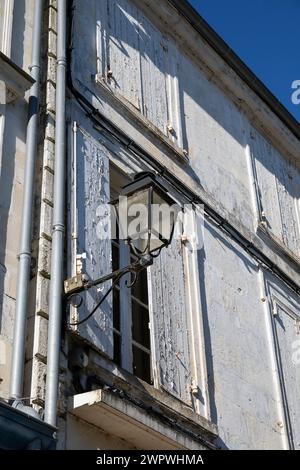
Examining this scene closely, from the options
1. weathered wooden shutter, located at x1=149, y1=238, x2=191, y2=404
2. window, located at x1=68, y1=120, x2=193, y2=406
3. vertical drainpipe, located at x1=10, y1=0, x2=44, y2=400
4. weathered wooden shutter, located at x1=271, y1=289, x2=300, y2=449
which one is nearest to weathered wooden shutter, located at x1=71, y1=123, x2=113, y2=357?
window, located at x1=68, y1=120, x2=193, y2=406

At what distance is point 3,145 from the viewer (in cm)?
714

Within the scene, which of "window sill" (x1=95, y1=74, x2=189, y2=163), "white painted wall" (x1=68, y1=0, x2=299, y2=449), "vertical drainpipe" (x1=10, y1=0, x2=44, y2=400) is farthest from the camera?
"window sill" (x1=95, y1=74, x2=189, y2=163)

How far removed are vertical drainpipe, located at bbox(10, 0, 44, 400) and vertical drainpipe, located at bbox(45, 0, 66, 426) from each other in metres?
0.18

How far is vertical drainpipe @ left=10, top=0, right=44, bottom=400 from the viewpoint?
A: 6.22m

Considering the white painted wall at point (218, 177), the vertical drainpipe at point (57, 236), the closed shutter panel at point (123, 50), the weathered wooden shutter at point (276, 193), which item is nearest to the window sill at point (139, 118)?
the white painted wall at point (218, 177)

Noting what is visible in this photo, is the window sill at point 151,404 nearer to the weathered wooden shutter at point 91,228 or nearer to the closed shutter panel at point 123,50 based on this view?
the weathered wooden shutter at point 91,228

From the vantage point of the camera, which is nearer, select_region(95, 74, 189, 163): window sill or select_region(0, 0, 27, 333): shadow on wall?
select_region(0, 0, 27, 333): shadow on wall

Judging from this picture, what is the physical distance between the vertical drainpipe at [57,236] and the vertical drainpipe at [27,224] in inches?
7.0

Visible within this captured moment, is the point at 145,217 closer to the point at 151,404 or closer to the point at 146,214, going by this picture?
the point at 146,214

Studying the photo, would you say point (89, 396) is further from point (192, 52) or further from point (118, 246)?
point (192, 52)

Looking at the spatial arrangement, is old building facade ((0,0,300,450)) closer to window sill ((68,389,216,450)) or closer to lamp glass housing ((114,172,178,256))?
window sill ((68,389,216,450))

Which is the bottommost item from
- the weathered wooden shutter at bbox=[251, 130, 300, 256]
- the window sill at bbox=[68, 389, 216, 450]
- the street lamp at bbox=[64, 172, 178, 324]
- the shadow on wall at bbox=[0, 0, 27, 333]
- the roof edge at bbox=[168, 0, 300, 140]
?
the window sill at bbox=[68, 389, 216, 450]

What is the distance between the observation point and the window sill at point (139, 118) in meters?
8.77

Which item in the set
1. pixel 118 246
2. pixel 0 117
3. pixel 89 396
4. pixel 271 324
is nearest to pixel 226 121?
pixel 271 324
